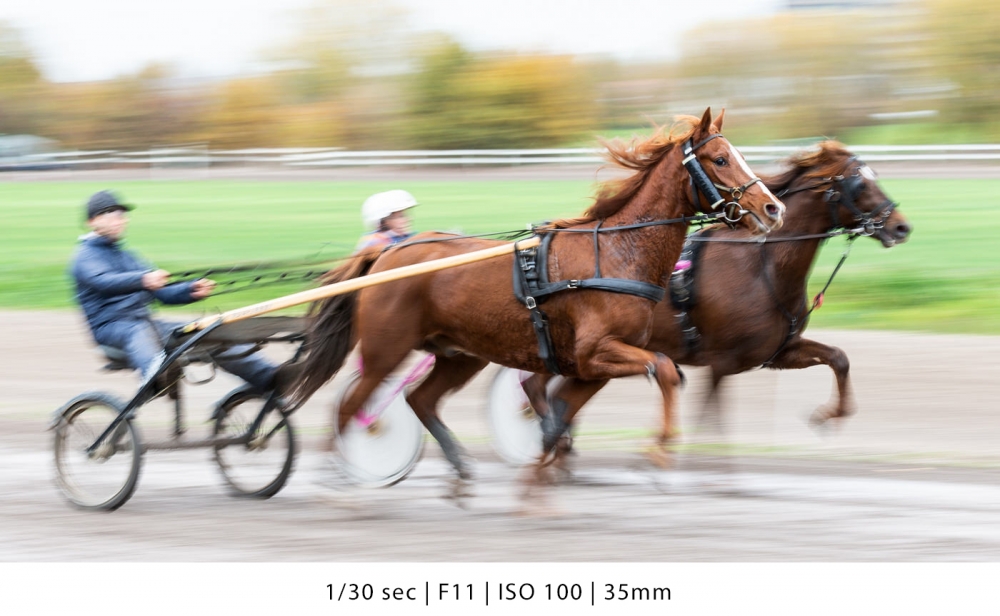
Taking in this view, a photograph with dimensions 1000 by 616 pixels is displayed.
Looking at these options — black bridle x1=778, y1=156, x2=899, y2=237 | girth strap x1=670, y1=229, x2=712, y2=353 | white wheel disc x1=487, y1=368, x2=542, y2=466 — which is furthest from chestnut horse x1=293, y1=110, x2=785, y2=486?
black bridle x1=778, y1=156, x2=899, y2=237

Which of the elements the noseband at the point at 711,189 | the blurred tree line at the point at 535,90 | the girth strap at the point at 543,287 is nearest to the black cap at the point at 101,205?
the girth strap at the point at 543,287

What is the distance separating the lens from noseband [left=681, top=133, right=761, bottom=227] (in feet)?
17.5

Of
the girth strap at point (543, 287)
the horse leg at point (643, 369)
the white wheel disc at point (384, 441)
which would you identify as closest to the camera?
the horse leg at point (643, 369)

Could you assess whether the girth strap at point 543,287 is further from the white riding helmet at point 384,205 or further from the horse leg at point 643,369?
the white riding helmet at point 384,205

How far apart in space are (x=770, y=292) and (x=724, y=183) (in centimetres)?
124

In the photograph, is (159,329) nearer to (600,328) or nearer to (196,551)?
(196,551)

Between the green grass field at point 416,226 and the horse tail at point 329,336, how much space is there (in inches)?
9.2

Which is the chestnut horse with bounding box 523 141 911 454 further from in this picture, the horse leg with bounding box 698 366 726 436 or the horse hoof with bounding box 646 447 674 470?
the horse hoof with bounding box 646 447 674 470

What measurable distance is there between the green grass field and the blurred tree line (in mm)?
10520

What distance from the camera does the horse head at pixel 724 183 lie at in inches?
207

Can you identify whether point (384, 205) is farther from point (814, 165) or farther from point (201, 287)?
point (814, 165)

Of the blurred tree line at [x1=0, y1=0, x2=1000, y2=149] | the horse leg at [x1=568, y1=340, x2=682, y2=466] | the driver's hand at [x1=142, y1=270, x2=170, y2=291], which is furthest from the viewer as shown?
the blurred tree line at [x1=0, y1=0, x2=1000, y2=149]

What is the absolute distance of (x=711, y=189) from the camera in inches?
212

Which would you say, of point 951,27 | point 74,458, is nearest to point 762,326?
point 74,458
